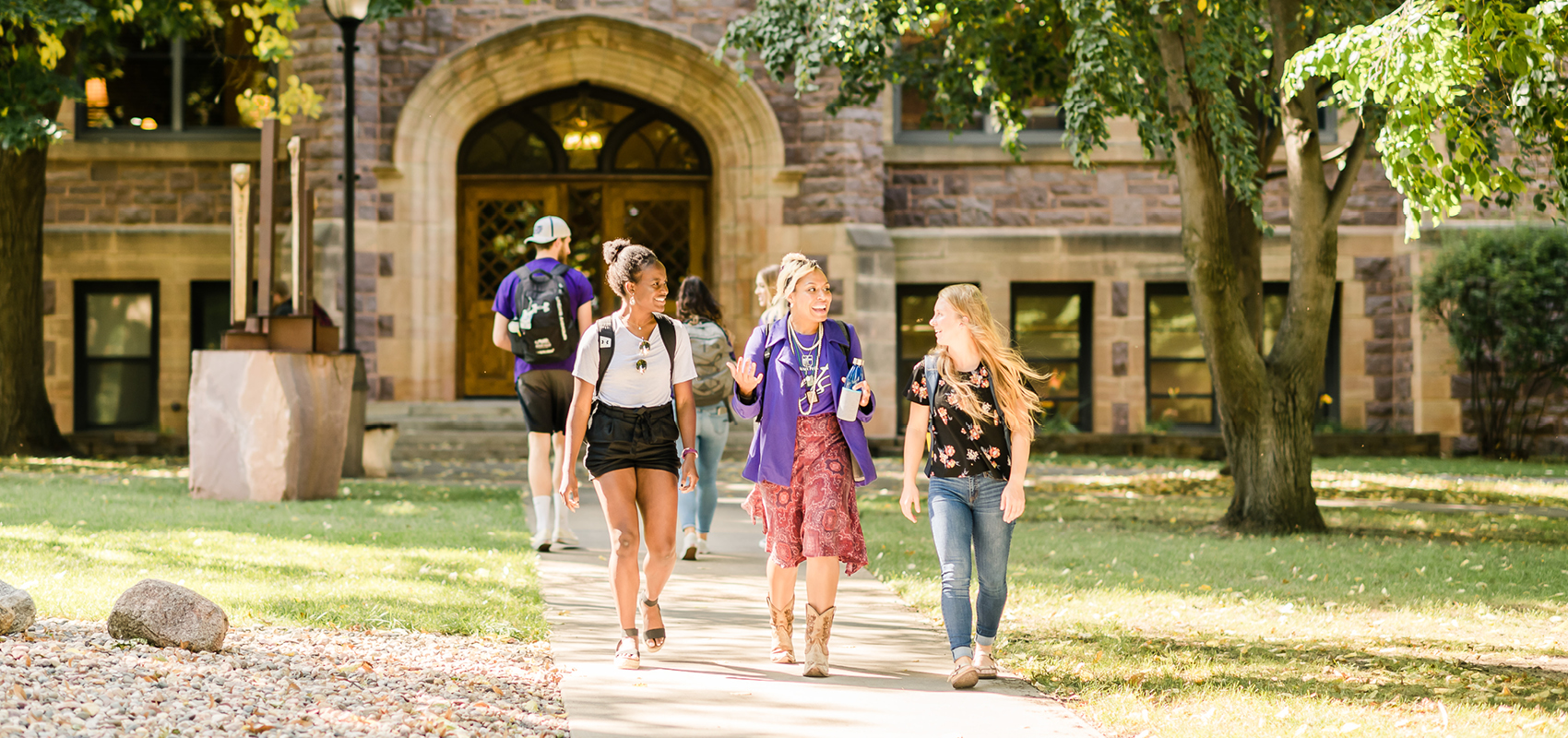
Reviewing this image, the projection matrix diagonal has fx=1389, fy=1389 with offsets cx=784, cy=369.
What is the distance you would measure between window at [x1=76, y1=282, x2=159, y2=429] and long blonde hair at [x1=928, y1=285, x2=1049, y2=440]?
1472 cm

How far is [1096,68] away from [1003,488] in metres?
4.15

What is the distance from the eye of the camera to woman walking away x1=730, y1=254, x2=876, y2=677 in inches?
197

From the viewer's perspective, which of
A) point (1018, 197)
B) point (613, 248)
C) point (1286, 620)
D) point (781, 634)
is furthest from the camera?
point (1018, 197)

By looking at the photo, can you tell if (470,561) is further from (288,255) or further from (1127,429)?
(1127,429)

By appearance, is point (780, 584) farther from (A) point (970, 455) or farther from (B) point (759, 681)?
(A) point (970, 455)

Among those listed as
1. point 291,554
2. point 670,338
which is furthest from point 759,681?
point 291,554

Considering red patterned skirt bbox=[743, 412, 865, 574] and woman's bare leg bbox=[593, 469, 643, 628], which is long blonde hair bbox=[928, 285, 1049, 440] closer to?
red patterned skirt bbox=[743, 412, 865, 574]

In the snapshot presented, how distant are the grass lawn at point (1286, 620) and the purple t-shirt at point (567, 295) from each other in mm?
2190

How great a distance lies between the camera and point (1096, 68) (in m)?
8.26

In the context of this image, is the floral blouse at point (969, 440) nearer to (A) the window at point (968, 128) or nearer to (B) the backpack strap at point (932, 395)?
(B) the backpack strap at point (932, 395)

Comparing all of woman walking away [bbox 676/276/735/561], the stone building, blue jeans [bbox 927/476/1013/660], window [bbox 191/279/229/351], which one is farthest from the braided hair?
window [bbox 191/279/229/351]

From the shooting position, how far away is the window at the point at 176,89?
16984mm

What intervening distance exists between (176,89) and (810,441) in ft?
48.0

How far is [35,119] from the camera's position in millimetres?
12711
